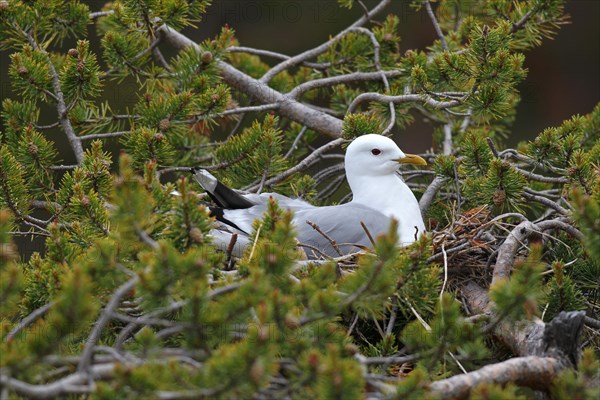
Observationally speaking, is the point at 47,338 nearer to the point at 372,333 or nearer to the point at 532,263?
the point at 532,263

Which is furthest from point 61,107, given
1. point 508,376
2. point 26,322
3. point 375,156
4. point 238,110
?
point 508,376

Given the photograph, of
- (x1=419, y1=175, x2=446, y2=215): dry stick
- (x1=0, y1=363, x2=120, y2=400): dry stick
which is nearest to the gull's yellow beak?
(x1=419, y1=175, x2=446, y2=215): dry stick

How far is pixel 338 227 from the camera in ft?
10.9

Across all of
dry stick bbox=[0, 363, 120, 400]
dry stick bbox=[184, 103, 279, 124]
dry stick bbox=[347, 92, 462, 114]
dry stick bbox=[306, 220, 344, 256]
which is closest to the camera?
dry stick bbox=[0, 363, 120, 400]

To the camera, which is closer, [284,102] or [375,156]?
[375,156]

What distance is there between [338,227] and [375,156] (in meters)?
0.50

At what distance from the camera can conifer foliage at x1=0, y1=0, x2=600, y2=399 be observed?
1.80 metres

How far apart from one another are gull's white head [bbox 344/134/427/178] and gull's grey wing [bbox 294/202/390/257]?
0.32 m

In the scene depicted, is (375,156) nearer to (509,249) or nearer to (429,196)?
(429,196)

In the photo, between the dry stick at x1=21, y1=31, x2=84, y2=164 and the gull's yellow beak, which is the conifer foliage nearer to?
the dry stick at x1=21, y1=31, x2=84, y2=164

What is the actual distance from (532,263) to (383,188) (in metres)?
1.64

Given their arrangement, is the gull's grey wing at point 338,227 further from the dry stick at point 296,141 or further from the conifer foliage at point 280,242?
the dry stick at point 296,141

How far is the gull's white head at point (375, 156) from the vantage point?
365 centimetres

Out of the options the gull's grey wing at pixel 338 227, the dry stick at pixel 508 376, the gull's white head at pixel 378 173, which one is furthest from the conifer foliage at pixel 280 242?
the gull's grey wing at pixel 338 227
